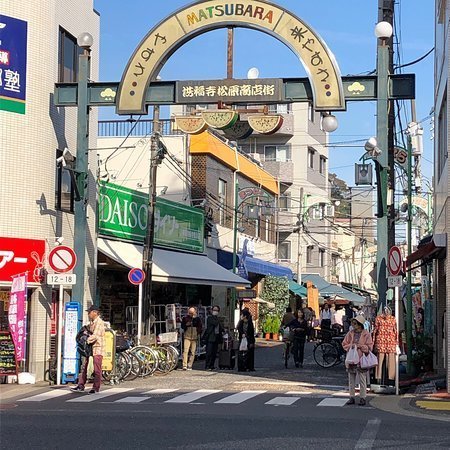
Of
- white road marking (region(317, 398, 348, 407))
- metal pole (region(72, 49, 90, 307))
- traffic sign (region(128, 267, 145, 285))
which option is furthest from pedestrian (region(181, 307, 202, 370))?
white road marking (region(317, 398, 348, 407))

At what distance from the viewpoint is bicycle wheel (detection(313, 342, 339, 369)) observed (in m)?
27.5

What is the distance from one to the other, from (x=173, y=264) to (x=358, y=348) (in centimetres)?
1383

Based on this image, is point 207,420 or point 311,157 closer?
point 207,420

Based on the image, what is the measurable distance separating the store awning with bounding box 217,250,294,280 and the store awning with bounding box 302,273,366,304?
466 cm

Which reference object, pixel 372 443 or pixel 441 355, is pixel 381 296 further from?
pixel 372 443

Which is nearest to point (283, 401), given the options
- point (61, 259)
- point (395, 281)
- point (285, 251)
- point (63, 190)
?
point (395, 281)

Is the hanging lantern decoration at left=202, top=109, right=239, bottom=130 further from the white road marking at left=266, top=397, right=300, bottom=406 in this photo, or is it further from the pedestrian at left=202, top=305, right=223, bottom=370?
the pedestrian at left=202, top=305, right=223, bottom=370

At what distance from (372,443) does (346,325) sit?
80.9ft

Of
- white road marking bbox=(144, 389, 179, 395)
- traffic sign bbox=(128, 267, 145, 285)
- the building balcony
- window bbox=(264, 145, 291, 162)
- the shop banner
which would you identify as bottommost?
white road marking bbox=(144, 389, 179, 395)

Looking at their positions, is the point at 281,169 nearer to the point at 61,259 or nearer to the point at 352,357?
the point at 61,259

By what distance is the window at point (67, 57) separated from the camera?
23.2m

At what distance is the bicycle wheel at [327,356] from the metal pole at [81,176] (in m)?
9.21

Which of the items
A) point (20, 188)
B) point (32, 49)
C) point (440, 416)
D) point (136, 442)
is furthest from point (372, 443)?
point (32, 49)

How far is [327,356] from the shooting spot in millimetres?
27688
